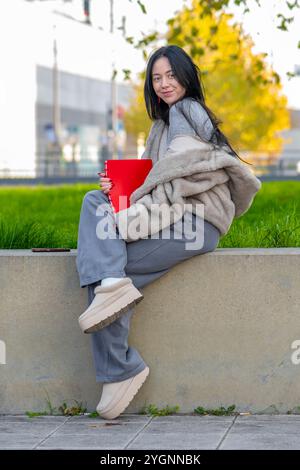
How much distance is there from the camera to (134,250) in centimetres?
555

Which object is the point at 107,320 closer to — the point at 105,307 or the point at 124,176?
the point at 105,307

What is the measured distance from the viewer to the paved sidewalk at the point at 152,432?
4906 mm

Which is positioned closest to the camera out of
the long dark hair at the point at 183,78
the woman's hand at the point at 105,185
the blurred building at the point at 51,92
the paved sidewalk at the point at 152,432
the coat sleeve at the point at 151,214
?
the paved sidewalk at the point at 152,432

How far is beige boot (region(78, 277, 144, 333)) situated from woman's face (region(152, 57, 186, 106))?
1.01m

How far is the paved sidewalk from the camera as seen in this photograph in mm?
4906

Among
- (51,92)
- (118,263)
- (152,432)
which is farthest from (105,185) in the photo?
(51,92)

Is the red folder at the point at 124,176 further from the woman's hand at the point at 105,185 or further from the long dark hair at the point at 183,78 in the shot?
the long dark hair at the point at 183,78

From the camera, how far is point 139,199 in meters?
5.57

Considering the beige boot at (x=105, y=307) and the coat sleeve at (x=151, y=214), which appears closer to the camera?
the beige boot at (x=105, y=307)

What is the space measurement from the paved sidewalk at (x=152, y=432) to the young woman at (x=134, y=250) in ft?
0.61

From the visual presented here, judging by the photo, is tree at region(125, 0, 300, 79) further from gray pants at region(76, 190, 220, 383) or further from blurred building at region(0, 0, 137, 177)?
blurred building at region(0, 0, 137, 177)

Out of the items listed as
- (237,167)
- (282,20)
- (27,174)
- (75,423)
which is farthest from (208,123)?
(27,174)

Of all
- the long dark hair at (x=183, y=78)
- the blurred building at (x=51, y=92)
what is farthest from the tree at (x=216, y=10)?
the blurred building at (x=51, y=92)
